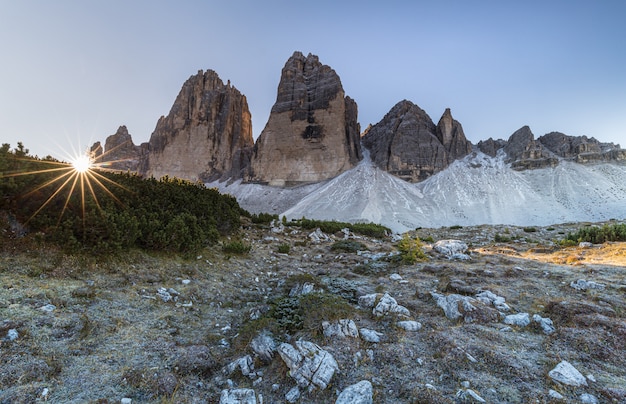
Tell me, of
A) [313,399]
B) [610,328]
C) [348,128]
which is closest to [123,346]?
[313,399]

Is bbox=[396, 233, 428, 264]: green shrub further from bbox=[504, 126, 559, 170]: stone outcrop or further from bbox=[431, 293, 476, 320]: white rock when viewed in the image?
bbox=[504, 126, 559, 170]: stone outcrop

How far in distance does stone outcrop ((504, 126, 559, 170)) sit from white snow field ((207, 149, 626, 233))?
6.04ft

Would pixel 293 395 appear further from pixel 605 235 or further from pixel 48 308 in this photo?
pixel 605 235

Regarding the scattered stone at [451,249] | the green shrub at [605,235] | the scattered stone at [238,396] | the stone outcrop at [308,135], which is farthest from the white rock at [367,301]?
the stone outcrop at [308,135]

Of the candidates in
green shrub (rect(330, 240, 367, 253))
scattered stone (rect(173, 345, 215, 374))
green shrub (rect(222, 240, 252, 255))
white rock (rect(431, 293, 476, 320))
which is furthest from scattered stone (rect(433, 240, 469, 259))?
scattered stone (rect(173, 345, 215, 374))

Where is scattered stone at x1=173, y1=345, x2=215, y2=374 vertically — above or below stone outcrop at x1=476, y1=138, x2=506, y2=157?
below

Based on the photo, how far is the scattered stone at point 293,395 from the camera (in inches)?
141

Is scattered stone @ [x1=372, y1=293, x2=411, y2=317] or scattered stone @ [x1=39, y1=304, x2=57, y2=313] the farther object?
scattered stone @ [x1=372, y1=293, x2=411, y2=317]

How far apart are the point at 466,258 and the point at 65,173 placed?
14.8 meters

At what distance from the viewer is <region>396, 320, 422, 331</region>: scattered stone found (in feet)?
17.0

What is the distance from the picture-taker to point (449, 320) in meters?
5.52

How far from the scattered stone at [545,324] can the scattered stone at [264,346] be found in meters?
4.84

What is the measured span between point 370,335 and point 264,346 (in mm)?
1834

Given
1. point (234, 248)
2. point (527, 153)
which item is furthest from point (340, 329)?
point (527, 153)
